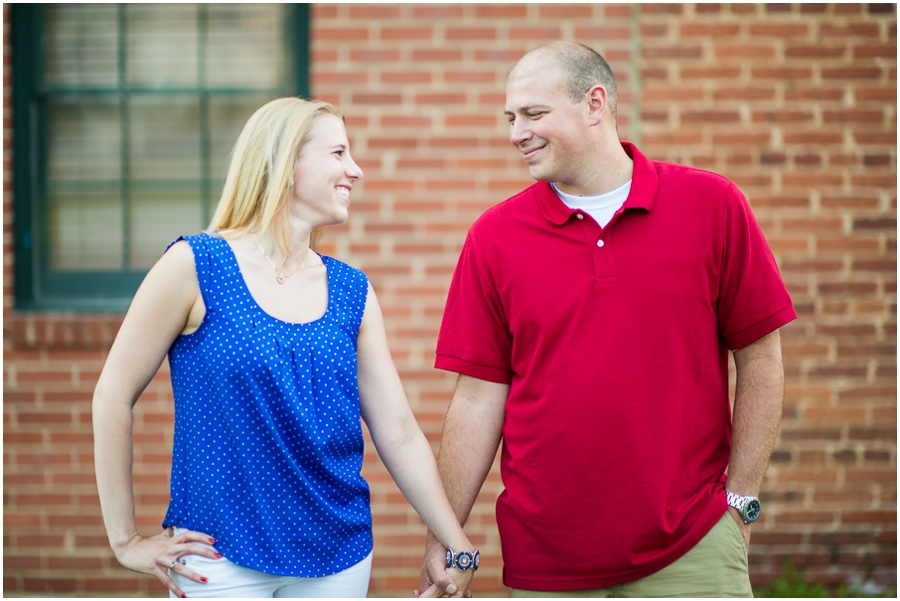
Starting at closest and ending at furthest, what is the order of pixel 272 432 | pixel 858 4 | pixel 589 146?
pixel 272 432, pixel 589 146, pixel 858 4

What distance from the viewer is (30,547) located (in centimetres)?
416

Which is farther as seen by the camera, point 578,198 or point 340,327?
point 578,198

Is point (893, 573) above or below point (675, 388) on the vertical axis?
below

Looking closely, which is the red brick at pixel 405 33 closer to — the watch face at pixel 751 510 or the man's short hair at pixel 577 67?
the man's short hair at pixel 577 67

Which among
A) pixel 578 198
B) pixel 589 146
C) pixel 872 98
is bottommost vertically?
pixel 578 198

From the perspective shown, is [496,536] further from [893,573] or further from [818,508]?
[893,573]

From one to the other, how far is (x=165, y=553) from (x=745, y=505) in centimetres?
152

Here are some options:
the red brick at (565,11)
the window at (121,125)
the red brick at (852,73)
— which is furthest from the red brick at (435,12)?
the red brick at (852,73)

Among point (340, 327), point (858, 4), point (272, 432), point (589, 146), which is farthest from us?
point (858, 4)

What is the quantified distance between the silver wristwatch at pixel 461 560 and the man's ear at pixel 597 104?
4.16ft

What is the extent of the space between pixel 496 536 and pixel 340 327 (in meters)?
2.29

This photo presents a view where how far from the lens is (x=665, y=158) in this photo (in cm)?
408

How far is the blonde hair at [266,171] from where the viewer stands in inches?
85.4

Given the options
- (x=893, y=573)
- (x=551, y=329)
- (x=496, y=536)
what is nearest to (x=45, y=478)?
(x=496, y=536)
